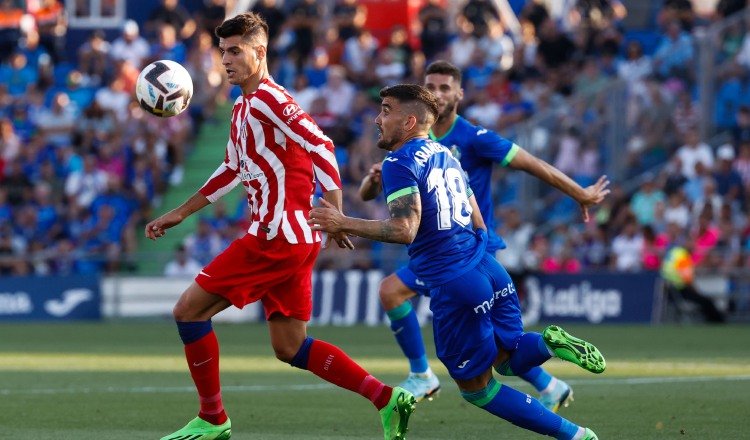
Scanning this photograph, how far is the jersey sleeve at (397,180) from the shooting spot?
7.67 meters

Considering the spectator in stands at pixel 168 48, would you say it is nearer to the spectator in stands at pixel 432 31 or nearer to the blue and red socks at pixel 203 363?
the spectator in stands at pixel 432 31

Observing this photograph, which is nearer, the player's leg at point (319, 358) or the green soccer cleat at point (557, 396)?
the player's leg at point (319, 358)

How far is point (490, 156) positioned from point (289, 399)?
8.89 ft

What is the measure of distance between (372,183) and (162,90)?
1641 mm

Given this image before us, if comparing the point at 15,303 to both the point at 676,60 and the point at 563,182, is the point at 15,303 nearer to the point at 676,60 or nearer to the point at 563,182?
the point at 676,60

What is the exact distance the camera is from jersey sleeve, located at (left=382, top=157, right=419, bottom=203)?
25.2 feet

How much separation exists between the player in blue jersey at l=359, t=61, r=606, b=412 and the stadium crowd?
11204 millimetres

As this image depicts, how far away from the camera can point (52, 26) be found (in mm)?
30922

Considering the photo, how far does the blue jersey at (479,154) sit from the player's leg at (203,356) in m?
2.55

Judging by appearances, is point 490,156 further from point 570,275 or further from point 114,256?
point 114,256

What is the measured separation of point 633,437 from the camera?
9023 millimetres

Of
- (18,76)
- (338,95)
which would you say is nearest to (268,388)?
(338,95)

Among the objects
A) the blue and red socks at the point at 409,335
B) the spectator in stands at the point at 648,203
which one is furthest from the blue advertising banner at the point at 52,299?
the blue and red socks at the point at 409,335

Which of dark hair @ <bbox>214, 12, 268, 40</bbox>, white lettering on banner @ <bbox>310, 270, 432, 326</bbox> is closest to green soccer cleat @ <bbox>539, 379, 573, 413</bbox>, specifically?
dark hair @ <bbox>214, 12, 268, 40</bbox>
